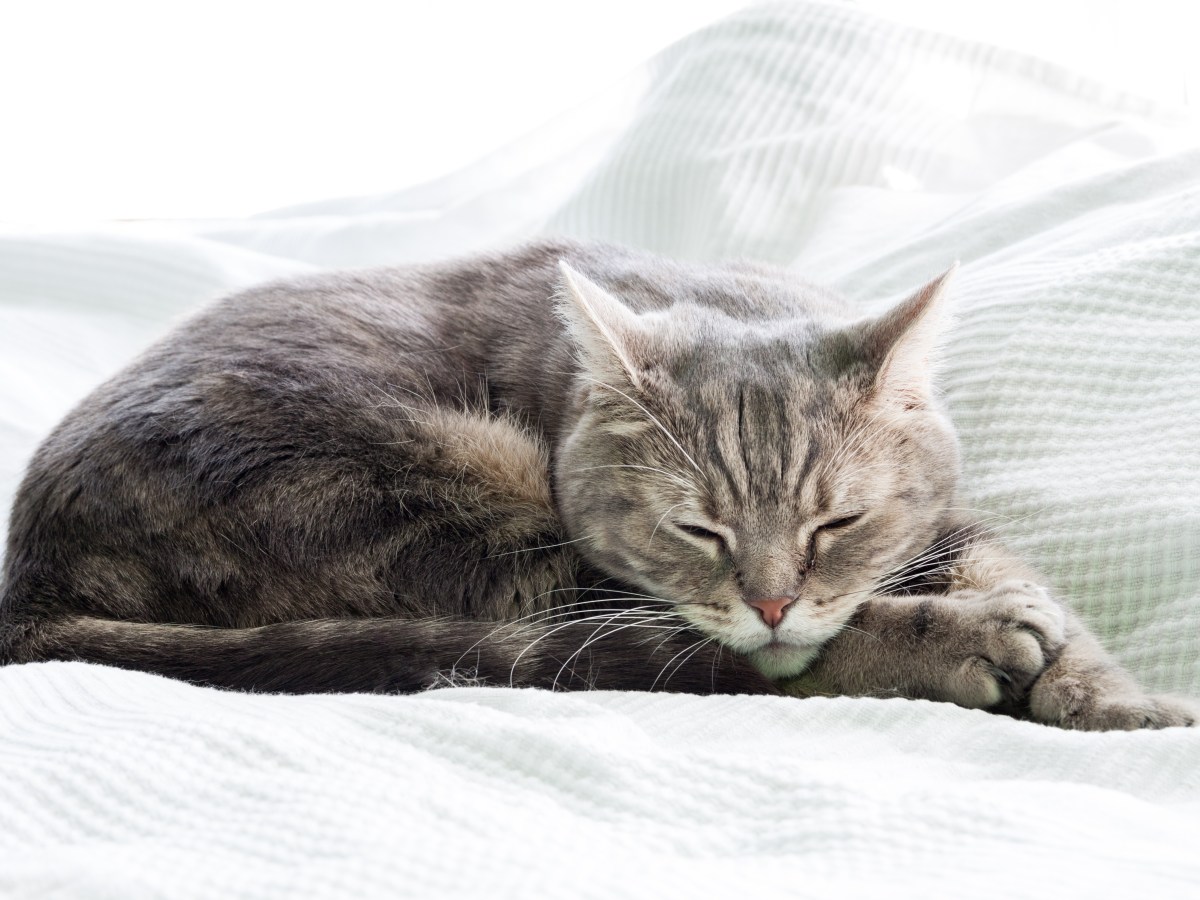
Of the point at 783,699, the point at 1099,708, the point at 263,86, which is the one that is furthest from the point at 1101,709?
the point at 263,86

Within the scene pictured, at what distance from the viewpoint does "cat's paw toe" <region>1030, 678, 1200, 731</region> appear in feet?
3.84

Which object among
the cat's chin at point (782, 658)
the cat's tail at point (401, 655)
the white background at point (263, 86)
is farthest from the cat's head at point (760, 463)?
the white background at point (263, 86)

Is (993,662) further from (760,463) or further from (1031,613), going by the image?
(760,463)

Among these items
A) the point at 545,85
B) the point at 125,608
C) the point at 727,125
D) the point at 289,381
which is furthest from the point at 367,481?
the point at 545,85

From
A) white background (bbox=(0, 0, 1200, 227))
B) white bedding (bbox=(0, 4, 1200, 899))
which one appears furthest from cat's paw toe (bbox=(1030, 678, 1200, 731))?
white background (bbox=(0, 0, 1200, 227))

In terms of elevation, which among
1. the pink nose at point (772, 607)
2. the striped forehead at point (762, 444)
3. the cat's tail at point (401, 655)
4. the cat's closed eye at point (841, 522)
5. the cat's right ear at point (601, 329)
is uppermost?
the cat's right ear at point (601, 329)

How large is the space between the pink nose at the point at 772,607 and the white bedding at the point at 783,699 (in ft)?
0.64

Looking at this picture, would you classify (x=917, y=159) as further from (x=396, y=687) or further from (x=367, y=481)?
(x=396, y=687)

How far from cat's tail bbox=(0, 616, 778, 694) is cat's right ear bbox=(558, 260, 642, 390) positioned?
340 mm

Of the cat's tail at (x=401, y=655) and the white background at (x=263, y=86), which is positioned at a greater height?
the white background at (x=263, y=86)

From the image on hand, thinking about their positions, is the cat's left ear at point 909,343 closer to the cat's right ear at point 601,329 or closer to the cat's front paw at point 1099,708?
the cat's right ear at point 601,329

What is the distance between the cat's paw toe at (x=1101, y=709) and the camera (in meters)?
1.17

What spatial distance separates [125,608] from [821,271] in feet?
5.08

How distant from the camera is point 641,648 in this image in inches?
52.6
